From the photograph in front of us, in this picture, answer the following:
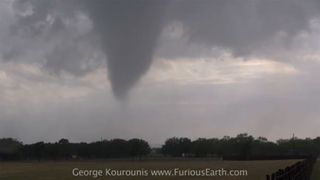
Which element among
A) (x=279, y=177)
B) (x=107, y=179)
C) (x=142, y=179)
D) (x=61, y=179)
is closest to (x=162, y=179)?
(x=142, y=179)

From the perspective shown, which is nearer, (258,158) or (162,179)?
(162,179)

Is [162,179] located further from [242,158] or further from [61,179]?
[242,158]

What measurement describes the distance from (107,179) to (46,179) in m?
7.08

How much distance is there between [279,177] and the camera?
14109 millimetres

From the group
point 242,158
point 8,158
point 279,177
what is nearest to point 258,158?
point 242,158

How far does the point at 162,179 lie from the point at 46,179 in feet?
39.9

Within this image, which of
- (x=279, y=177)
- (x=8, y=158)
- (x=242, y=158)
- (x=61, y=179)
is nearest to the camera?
(x=279, y=177)

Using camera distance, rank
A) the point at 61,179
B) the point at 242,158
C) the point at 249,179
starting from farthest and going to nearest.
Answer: the point at 242,158 < the point at 61,179 < the point at 249,179

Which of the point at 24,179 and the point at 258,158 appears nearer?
the point at 24,179

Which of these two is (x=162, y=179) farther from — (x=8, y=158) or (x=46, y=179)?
(x=8, y=158)

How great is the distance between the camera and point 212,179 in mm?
48406

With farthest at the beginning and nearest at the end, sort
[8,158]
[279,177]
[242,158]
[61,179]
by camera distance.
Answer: [8,158] → [242,158] → [61,179] → [279,177]

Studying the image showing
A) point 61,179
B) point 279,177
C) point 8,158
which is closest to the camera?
point 279,177

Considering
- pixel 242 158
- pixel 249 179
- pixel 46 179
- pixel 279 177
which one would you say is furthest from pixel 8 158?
pixel 279 177
